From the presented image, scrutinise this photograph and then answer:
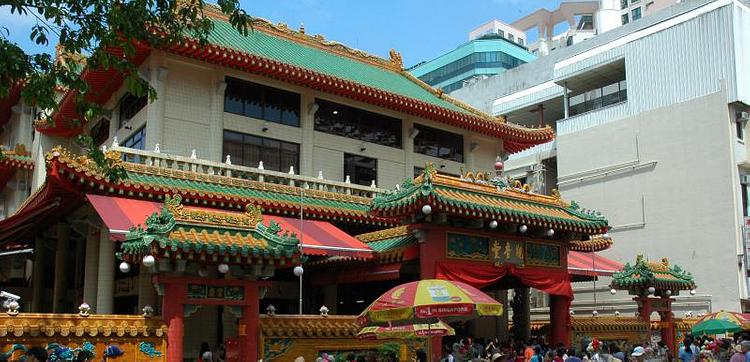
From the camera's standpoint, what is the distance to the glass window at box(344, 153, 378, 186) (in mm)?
26766

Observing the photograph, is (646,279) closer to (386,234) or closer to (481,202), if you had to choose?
(481,202)

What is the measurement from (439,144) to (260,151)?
8.24 m

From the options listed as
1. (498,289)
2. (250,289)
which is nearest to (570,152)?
(498,289)

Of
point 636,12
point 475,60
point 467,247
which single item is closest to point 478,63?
point 475,60

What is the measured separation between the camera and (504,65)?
319ft

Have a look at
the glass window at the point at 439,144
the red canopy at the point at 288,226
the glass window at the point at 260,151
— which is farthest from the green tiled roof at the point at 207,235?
the glass window at the point at 439,144

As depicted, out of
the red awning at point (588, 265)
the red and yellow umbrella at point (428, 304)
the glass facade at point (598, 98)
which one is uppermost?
the glass facade at point (598, 98)

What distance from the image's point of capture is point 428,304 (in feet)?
42.3

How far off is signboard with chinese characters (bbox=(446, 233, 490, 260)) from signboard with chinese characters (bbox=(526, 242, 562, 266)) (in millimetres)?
1728

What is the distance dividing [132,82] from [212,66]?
11.6 metres

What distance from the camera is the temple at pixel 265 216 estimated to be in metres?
14.8

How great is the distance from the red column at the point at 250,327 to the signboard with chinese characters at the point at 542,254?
29.9 ft

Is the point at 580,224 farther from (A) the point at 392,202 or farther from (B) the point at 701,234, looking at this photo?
(B) the point at 701,234

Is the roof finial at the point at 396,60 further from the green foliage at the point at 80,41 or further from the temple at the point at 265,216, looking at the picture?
the green foliage at the point at 80,41
